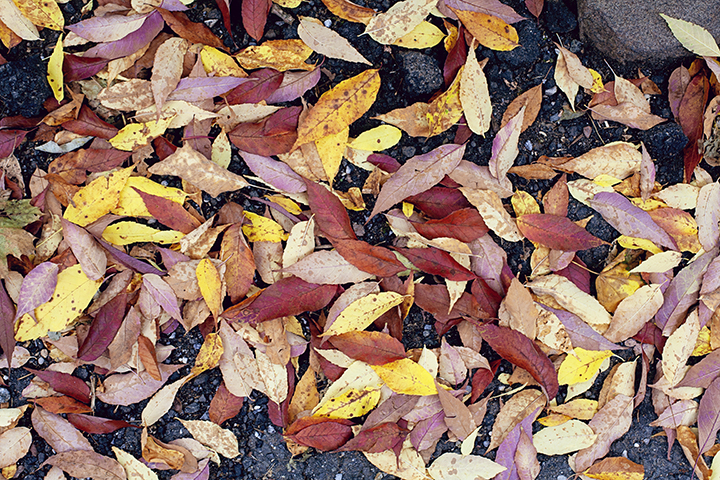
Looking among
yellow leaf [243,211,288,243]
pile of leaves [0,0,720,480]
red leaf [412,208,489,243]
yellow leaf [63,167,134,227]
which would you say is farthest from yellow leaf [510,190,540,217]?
yellow leaf [63,167,134,227]

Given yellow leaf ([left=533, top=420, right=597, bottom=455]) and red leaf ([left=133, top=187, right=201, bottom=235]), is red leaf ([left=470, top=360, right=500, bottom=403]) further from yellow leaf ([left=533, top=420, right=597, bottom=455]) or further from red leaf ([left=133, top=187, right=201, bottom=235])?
red leaf ([left=133, top=187, right=201, bottom=235])

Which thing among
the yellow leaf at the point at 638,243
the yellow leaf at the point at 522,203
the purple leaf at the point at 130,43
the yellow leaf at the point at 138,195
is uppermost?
the purple leaf at the point at 130,43

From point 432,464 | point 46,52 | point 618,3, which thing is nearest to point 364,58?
point 618,3

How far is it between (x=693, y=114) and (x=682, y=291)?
47 centimetres

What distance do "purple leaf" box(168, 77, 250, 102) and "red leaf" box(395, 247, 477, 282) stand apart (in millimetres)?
588

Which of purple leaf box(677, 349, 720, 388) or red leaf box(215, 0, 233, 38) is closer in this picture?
red leaf box(215, 0, 233, 38)

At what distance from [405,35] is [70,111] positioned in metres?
0.85

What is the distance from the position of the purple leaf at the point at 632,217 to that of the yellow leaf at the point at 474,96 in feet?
1.16

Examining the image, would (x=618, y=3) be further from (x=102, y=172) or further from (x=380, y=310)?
(x=102, y=172)

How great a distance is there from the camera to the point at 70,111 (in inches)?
46.7

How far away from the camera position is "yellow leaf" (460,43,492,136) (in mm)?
1165

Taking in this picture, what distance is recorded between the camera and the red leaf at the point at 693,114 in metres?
1.26

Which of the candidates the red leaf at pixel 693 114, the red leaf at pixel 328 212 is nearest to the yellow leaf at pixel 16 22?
the red leaf at pixel 328 212

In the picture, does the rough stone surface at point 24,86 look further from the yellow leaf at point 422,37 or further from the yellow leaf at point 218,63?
the yellow leaf at point 422,37
